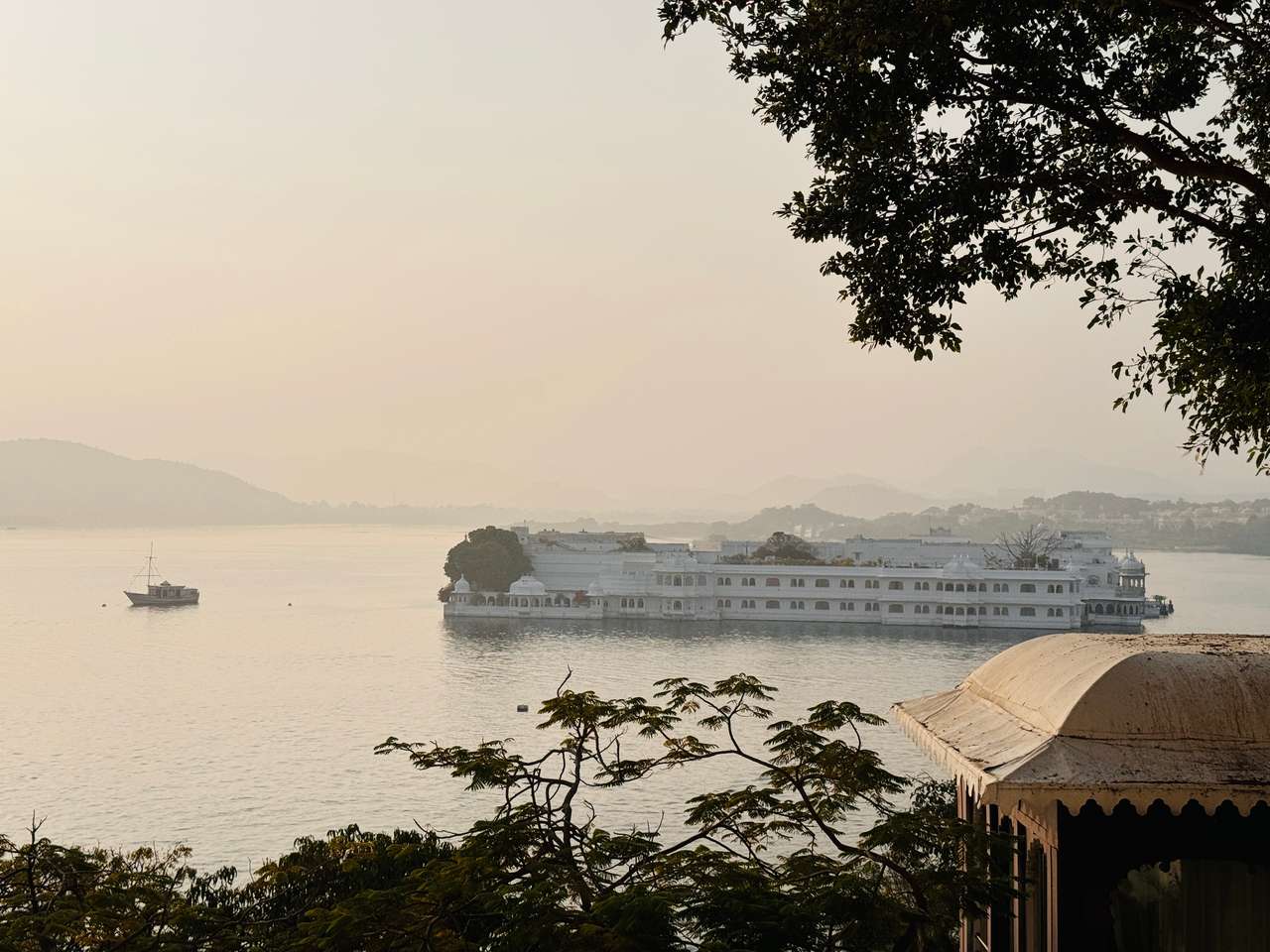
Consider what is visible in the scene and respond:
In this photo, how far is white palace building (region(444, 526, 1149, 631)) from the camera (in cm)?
4122

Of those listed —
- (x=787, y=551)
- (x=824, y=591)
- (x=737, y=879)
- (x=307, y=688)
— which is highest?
(x=737, y=879)

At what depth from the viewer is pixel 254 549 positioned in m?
109

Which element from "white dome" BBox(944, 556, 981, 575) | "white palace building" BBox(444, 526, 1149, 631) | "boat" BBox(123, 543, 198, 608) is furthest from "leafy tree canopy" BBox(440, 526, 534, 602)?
"white dome" BBox(944, 556, 981, 575)

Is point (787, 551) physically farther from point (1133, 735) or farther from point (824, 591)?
point (1133, 735)

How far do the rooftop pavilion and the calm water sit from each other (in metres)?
12.5

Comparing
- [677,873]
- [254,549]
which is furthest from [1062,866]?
[254,549]

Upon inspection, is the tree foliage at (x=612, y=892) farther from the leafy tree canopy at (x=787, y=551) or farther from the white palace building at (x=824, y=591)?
the leafy tree canopy at (x=787, y=551)

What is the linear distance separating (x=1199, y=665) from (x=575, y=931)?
1.78m

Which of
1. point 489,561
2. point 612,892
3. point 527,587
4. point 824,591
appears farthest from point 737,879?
point 489,561

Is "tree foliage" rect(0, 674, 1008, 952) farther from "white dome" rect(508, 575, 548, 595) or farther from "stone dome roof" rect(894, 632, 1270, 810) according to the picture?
"white dome" rect(508, 575, 548, 595)

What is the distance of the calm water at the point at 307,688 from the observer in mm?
17094

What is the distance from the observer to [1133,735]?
9.68 feet

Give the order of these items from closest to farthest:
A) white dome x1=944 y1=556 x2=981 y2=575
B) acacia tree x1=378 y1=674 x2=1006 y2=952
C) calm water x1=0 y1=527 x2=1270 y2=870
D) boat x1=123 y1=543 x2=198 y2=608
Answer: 1. acacia tree x1=378 y1=674 x2=1006 y2=952
2. calm water x1=0 y1=527 x2=1270 y2=870
3. white dome x1=944 y1=556 x2=981 y2=575
4. boat x1=123 y1=543 x2=198 y2=608

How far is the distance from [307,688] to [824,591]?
20191 millimetres
